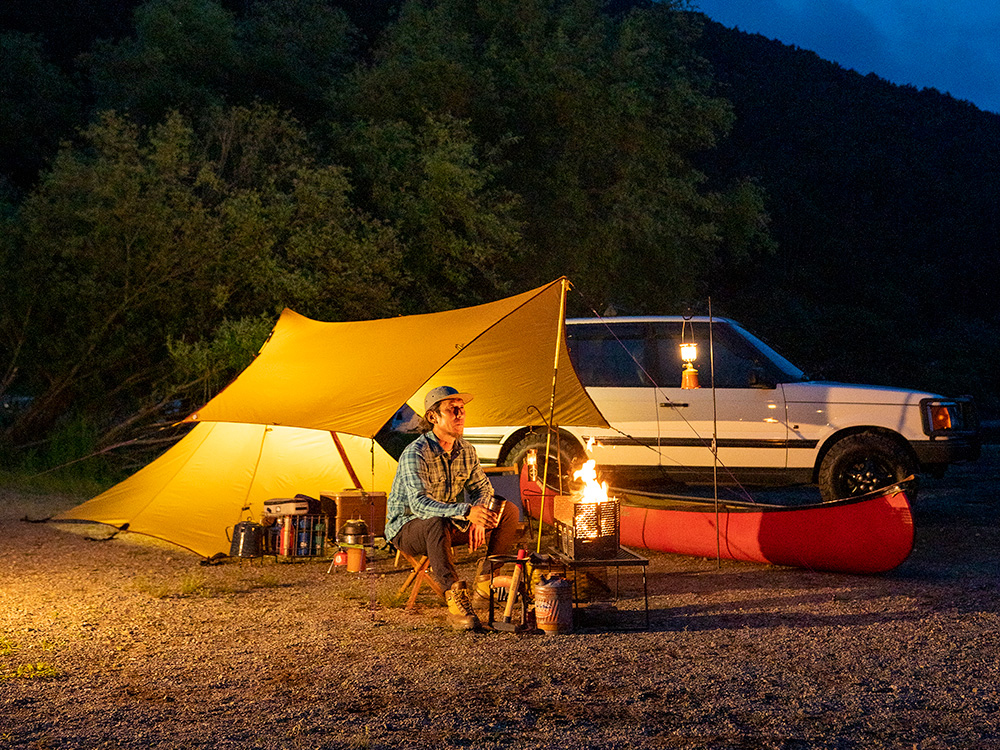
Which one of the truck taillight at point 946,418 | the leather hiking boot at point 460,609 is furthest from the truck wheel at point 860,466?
the leather hiking boot at point 460,609

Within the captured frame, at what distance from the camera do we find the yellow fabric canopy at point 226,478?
9.09 meters

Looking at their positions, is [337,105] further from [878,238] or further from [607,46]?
[878,238]

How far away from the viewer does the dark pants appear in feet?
20.6

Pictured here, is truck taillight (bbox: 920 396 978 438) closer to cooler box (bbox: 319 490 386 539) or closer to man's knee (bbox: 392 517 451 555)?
cooler box (bbox: 319 490 386 539)

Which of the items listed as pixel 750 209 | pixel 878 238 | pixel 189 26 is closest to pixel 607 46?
pixel 750 209

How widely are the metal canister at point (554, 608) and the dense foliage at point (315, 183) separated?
8.74m

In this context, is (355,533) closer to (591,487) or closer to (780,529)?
(591,487)

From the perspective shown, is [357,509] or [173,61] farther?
[173,61]

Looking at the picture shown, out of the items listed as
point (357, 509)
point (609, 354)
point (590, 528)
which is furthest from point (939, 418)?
point (357, 509)

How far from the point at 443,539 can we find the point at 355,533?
171cm

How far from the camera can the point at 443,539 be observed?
6.34m

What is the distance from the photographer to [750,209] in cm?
2136

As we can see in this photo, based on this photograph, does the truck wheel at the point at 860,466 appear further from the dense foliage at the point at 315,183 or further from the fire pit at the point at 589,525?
the dense foliage at the point at 315,183

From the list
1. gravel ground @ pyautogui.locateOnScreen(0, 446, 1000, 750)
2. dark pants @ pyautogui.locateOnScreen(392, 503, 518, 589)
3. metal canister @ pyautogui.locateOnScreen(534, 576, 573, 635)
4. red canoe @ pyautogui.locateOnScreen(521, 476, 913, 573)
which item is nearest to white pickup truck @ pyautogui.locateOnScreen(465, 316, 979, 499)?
red canoe @ pyautogui.locateOnScreen(521, 476, 913, 573)
